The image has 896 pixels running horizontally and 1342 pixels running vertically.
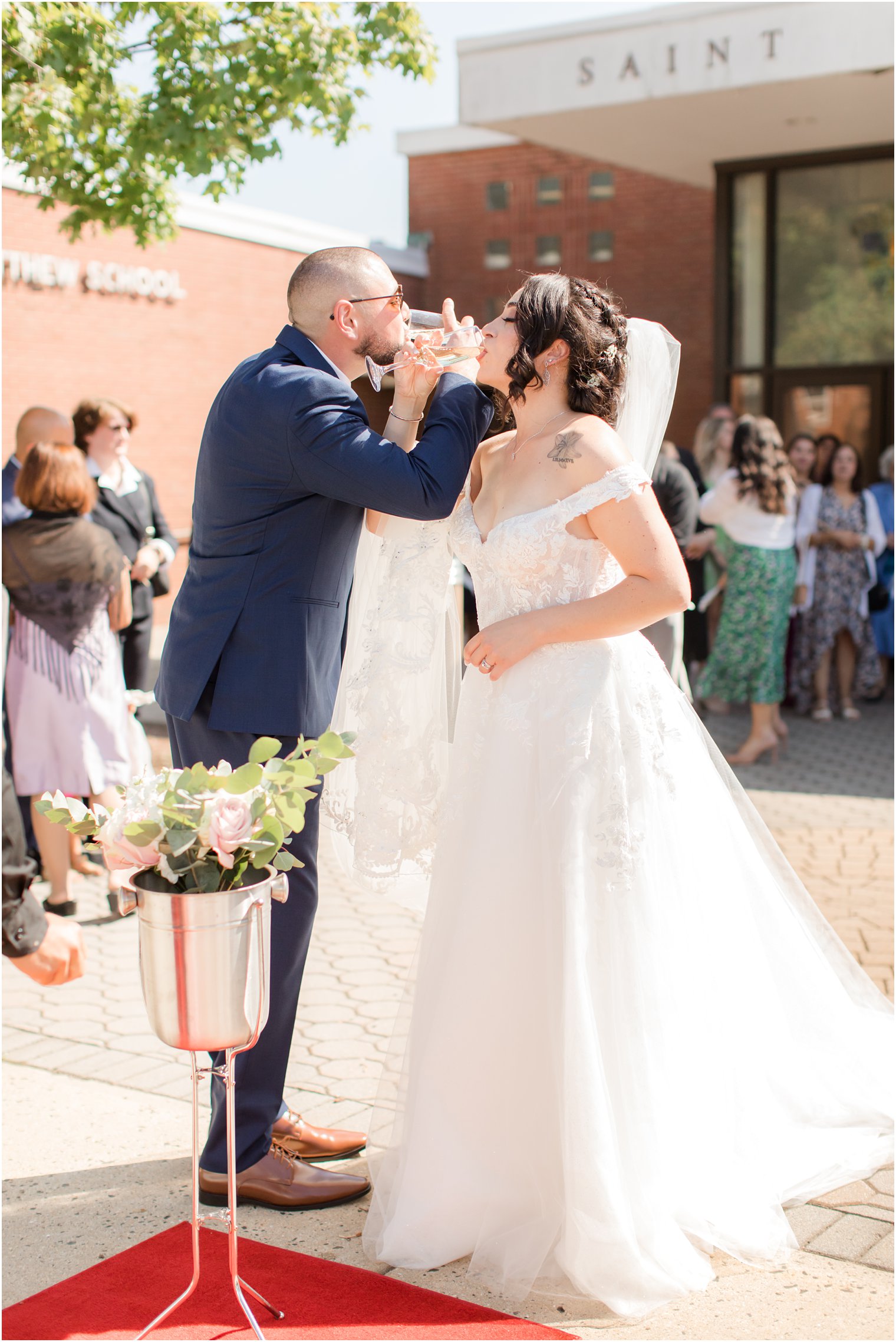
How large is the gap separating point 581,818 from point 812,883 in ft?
11.6

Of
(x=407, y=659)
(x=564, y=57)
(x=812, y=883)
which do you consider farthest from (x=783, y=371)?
(x=407, y=659)

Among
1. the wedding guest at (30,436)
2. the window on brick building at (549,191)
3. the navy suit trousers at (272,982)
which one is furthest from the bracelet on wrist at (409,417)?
the window on brick building at (549,191)

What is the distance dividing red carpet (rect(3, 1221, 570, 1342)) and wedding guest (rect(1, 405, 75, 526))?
3.95 meters

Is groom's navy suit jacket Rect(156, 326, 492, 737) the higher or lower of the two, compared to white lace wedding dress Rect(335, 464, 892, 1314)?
higher

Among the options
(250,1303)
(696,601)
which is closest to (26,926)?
(250,1303)

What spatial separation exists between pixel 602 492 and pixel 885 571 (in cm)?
867

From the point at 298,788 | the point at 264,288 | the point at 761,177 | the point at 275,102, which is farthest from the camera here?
the point at 264,288

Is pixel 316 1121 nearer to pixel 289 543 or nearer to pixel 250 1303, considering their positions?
pixel 250 1303

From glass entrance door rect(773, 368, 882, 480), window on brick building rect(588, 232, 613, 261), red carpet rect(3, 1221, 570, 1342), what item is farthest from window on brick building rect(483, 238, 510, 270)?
red carpet rect(3, 1221, 570, 1342)

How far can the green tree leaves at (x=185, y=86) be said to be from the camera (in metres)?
5.74

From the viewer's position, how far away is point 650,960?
3141 millimetres

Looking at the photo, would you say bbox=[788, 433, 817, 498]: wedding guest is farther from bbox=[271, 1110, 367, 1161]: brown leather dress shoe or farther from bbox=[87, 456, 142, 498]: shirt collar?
bbox=[271, 1110, 367, 1161]: brown leather dress shoe

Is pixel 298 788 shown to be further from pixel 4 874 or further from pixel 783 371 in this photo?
pixel 783 371

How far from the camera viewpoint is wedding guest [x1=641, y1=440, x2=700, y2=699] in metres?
7.12
